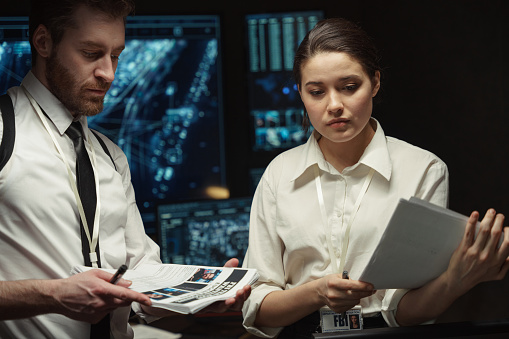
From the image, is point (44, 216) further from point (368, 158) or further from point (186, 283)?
point (368, 158)

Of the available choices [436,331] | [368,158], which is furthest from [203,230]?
[436,331]

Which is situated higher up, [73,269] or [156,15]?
[156,15]

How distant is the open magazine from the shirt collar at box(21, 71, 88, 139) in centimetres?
48

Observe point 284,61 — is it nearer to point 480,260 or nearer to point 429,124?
point 429,124

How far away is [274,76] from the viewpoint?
11.4 ft

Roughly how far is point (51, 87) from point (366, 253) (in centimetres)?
113

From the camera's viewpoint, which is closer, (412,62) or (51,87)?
(51,87)

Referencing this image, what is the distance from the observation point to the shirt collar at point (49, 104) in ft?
5.88

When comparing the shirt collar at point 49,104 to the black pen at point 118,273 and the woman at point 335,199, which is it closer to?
the black pen at point 118,273

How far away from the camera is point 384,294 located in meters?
1.78

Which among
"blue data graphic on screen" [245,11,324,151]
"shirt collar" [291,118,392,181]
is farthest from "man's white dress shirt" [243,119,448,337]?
"blue data graphic on screen" [245,11,324,151]

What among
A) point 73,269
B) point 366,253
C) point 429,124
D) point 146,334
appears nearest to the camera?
point 73,269

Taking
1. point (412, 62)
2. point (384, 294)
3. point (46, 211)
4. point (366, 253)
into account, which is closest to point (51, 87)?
point (46, 211)

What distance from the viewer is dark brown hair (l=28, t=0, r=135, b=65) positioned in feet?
5.83
